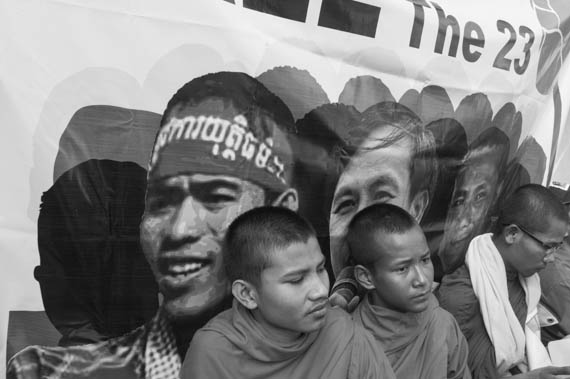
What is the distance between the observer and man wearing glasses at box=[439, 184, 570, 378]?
2.30 meters

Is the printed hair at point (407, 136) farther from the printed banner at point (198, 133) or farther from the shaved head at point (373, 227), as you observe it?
the shaved head at point (373, 227)

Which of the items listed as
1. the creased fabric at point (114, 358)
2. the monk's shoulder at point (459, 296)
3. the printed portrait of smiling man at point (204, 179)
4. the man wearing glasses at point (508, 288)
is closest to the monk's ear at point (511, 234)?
the man wearing glasses at point (508, 288)

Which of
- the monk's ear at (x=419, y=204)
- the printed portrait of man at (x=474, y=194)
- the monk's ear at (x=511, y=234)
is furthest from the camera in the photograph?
the printed portrait of man at (x=474, y=194)

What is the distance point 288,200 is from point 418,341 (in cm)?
59

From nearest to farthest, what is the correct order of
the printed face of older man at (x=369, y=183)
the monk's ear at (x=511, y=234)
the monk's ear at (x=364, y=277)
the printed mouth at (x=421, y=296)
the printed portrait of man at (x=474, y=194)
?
1. the printed mouth at (x=421, y=296)
2. the monk's ear at (x=364, y=277)
3. the printed face of older man at (x=369, y=183)
4. the monk's ear at (x=511, y=234)
5. the printed portrait of man at (x=474, y=194)

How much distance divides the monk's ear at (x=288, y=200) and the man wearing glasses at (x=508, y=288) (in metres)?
0.68

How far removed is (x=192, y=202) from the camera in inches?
74.8

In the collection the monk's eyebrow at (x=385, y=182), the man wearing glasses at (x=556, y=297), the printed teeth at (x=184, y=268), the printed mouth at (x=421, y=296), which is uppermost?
the monk's eyebrow at (x=385, y=182)

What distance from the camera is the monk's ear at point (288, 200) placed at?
211 cm

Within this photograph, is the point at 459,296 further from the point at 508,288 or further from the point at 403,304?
the point at 403,304

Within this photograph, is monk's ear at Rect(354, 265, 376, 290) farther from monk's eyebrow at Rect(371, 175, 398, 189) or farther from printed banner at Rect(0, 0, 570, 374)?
monk's eyebrow at Rect(371, 175, 398, 189)

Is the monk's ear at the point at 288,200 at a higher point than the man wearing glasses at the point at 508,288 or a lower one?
higher

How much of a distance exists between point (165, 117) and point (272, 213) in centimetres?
39

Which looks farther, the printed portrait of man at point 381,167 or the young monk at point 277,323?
the printed portrait of man at point 381,167
